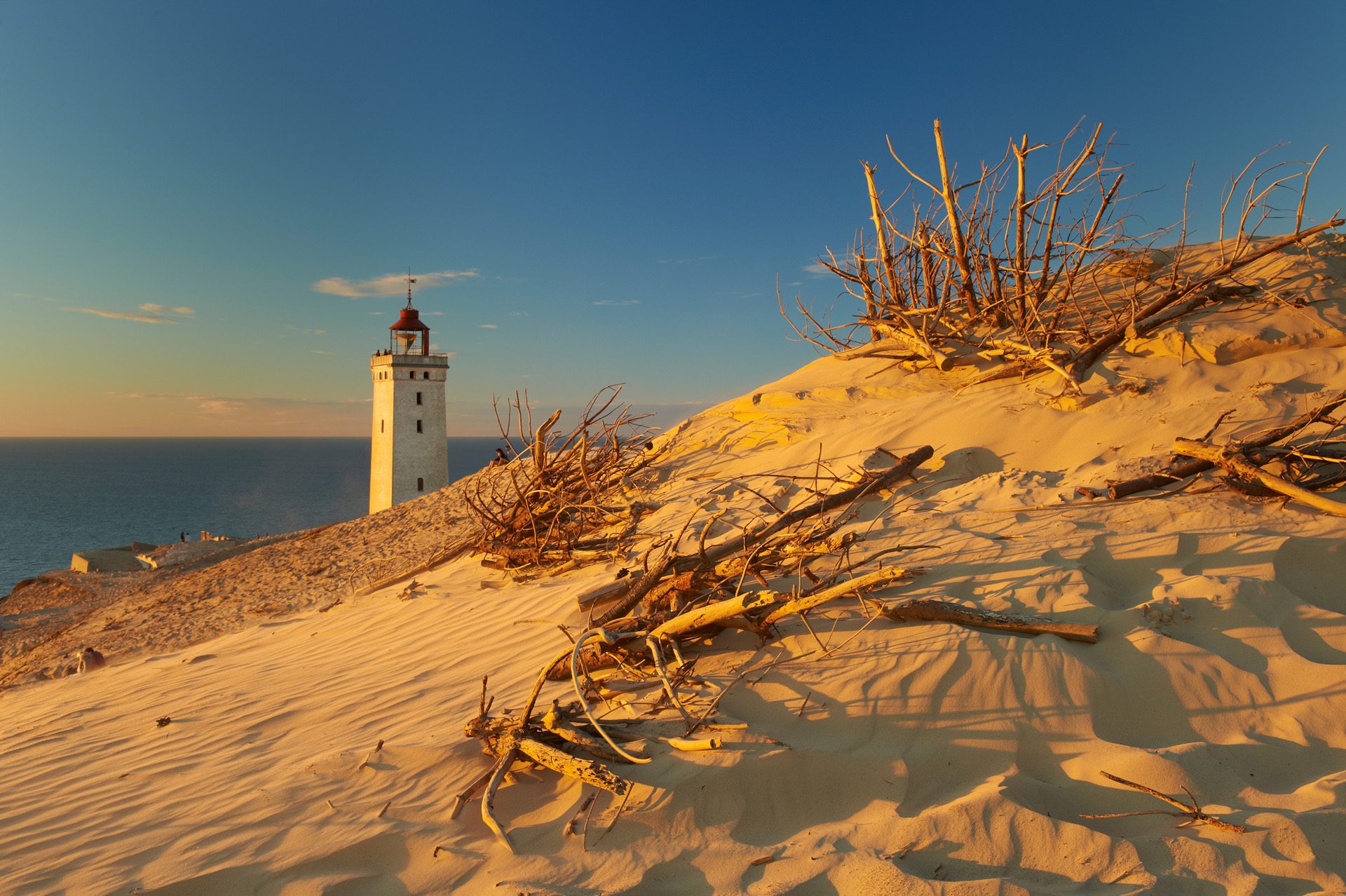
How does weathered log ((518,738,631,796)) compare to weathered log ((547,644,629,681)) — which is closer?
weathered log ((518,738,631,796))

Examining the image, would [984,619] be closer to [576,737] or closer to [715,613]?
[715,613]

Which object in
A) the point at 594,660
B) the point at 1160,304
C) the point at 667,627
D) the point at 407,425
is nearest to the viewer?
the point at 667,627

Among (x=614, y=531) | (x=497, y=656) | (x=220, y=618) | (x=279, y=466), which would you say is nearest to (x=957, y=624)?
(x=497, y=656)

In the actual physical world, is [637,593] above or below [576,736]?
above

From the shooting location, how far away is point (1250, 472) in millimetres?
3973

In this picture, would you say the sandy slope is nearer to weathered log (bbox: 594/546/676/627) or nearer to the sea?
weathered log (bbox: 594/546/676/627)

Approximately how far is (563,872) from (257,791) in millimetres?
1415

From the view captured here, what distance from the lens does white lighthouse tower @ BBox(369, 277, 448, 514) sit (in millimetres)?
29547

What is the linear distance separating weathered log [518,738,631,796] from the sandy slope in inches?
3.5

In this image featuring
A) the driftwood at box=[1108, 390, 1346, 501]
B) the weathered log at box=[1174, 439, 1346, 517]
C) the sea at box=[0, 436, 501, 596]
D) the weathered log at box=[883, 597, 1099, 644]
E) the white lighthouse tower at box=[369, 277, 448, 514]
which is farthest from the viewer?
the sea at box=[0, 436, 501, 596]

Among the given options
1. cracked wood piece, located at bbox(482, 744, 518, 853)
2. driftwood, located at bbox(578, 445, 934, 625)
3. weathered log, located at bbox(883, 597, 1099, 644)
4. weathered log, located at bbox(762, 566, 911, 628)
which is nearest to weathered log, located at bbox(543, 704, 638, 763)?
cracked wood piece, located at bbox(482, 744, 518, 853)

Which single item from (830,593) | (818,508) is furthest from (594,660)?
(818,508)

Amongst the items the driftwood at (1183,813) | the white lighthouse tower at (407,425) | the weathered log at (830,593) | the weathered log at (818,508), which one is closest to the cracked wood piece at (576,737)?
the weathered log at (830,593)

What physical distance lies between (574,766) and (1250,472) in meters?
3.98
